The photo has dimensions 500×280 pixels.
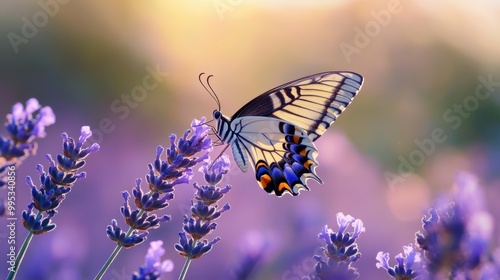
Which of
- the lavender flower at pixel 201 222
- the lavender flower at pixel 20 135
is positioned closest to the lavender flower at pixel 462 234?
the lavender flower at pixel 201 222

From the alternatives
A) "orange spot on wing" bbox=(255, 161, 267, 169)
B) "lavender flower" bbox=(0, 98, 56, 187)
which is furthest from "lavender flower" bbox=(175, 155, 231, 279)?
"orange spot on wing" bbox=(255, 161, 267, 169)

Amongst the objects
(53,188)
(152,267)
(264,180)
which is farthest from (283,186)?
(152,267)

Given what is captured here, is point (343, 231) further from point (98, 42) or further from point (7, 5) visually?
point (98, 42)

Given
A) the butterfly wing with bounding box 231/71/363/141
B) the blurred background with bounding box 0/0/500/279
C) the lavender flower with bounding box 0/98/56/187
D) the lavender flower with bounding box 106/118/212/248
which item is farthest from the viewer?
the blurred background with bounding box 0/0/500/279

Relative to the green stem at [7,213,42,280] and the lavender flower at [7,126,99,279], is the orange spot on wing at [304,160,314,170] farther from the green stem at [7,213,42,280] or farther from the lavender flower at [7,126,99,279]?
the green stem at [7,213,42,280]

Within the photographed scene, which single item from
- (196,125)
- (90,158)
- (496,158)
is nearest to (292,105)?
(196,125)

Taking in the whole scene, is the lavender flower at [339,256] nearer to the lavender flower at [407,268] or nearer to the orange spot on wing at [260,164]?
the lavender flower at [407,268]
